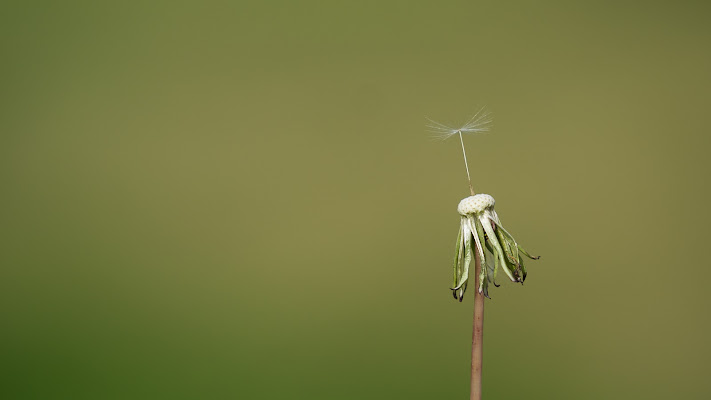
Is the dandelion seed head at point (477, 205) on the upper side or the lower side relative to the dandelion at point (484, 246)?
upper

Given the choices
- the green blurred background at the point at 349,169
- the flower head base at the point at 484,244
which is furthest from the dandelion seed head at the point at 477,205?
the green blurred background at the point at 349,169

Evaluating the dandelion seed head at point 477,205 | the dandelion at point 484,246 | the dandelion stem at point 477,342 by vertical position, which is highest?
the dandelion seed head at point 477,205

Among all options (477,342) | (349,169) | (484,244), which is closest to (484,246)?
(484,244)

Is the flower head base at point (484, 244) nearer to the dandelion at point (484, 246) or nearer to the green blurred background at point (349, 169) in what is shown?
the dandelion at point (484, 246)

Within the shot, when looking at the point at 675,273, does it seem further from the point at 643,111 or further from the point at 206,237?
the point at 206,237

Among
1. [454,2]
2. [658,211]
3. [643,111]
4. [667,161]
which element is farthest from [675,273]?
[454,2]

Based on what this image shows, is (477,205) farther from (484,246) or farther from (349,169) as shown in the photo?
(349,169)

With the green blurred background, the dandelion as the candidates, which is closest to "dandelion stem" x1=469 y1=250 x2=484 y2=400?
the dandelion

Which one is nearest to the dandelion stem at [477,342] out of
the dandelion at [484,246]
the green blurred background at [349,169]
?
the dandelion at [484,246]

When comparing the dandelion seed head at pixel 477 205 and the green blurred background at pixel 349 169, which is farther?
the green blurred background at pixel 349 169

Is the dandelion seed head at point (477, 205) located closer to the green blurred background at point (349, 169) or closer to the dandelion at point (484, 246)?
the dandelion at point (484, 246)
